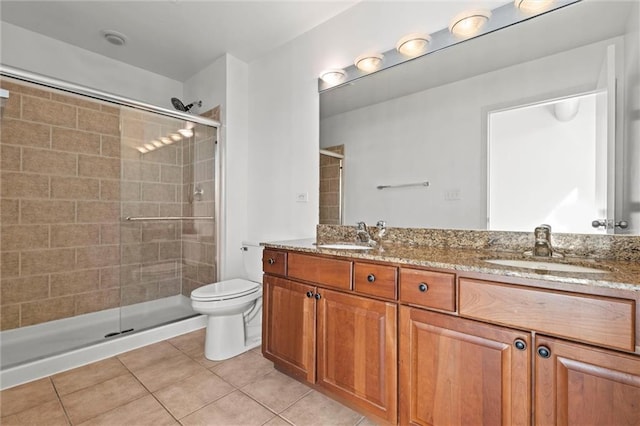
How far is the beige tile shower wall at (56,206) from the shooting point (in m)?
2.27

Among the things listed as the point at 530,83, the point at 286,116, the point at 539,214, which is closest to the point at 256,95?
the point at 286,116

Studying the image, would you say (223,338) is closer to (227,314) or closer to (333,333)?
(227,314)

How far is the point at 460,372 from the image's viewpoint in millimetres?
1054

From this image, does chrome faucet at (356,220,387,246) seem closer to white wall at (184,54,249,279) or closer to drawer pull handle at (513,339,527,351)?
drawer pull handle at (513,339,527,351)

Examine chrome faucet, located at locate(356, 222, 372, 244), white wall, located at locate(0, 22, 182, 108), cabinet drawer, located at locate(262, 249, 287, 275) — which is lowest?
cabinet drawer, located at locate(262, 249, 287, 275)

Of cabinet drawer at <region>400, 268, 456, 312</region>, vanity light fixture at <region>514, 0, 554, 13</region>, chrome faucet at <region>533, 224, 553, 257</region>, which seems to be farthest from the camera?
vanity light fixture at <region>514, 0, 554, 13</region>

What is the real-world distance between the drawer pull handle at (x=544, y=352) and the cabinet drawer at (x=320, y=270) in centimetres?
74

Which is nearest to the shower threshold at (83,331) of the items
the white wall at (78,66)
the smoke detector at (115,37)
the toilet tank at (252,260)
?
the toilet tank at (252,260)

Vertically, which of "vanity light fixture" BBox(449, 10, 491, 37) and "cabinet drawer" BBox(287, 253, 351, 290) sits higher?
"vanity light fixture" BBox(449, 10, 491, 37)

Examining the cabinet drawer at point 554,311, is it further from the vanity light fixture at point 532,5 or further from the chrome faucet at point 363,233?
the vanity light fixture at point 532,5

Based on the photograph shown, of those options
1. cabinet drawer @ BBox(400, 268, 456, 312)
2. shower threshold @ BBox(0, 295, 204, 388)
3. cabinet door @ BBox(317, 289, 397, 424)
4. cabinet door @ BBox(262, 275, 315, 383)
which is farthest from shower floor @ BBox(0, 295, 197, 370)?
cabinet drawer @ BBox(400, 268, 456, 312)

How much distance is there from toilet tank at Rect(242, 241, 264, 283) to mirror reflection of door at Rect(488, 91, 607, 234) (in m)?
1.82

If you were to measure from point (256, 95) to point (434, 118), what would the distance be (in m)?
1.76

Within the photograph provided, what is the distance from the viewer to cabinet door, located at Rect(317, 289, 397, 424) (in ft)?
4.07
